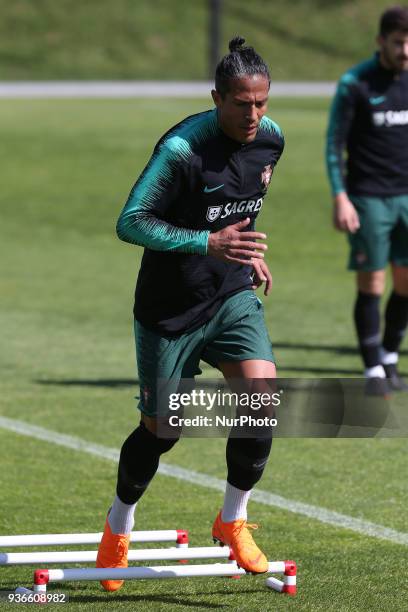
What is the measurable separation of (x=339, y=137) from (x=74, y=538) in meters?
4.80

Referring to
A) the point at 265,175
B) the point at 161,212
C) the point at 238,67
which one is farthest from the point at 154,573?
the point at 238,67

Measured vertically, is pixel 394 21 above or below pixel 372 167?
above

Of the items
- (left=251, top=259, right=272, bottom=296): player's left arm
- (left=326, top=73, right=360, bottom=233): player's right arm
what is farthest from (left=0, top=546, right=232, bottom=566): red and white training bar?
(left=326, top=73, right=360, bottom=233): player's right arm

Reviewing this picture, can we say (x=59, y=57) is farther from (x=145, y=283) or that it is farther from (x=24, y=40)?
(x=145, y=283)

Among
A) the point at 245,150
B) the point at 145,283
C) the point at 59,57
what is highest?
the point at 245,150

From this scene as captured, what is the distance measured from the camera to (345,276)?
1691 centimetres

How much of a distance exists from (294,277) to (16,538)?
37.7 ft

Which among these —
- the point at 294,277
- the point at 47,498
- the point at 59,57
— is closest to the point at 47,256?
the point at 294,277

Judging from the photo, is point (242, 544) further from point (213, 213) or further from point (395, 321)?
point (395, 321)

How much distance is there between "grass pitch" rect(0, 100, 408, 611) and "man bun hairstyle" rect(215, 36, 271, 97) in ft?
6.55

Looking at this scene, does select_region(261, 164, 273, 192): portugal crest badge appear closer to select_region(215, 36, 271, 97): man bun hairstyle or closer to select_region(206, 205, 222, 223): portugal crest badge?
select_region(206, 205, 222, 223): portugal crest badge

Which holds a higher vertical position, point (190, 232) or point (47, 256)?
point (190, 232)

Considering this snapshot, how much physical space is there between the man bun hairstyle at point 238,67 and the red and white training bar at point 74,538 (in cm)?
187

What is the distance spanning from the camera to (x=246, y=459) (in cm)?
545
